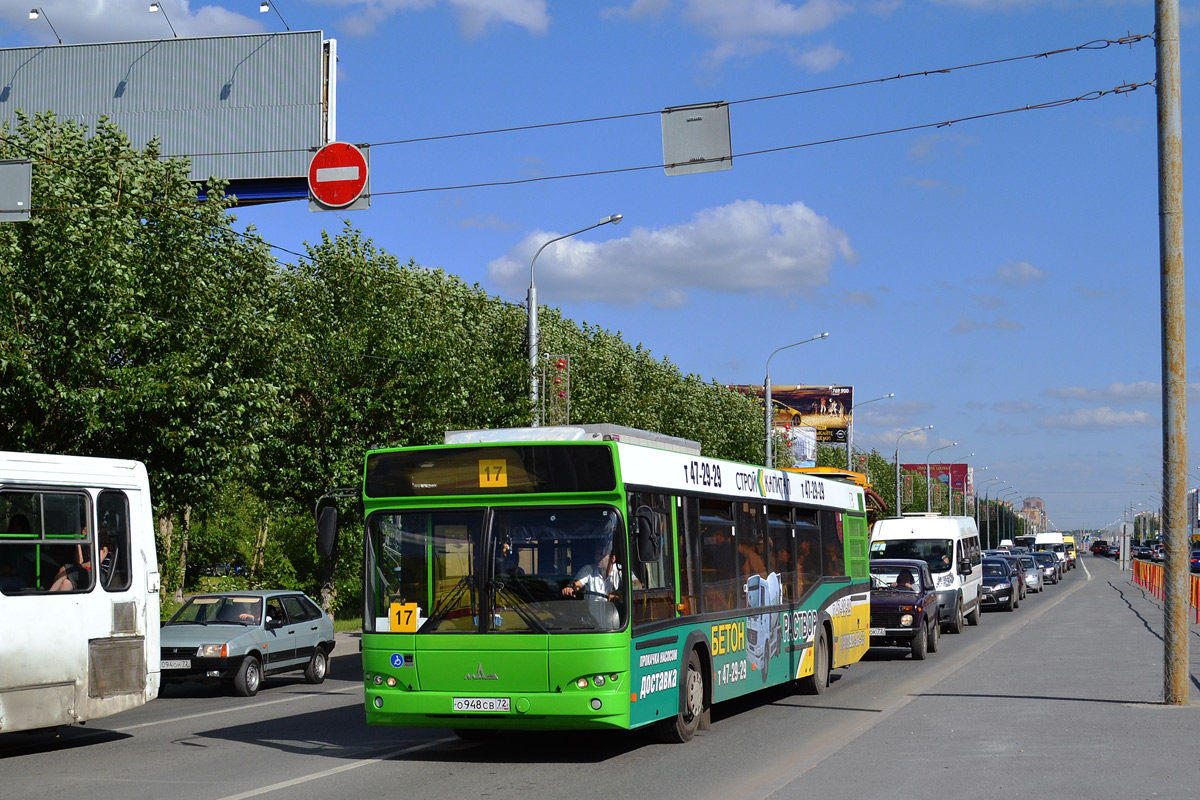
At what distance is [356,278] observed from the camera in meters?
32.8

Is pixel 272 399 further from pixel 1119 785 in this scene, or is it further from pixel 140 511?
pixel 1119 785

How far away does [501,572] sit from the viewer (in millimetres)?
11109

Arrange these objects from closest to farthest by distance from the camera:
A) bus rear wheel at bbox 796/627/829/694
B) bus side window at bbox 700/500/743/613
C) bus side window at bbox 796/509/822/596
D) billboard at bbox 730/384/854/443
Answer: bus side window at bbox 700/500/743/613 < bus side window at bbox 796/509/822/596 < bus rear wheel at bbox 796/627/829/694 < billboard at bbox 730/384/854/443

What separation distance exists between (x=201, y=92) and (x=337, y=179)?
105ft

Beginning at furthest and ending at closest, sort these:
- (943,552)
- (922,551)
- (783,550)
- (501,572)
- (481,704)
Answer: (922,551) < (943,552) < (783,550) < (501,572) < (481,704)

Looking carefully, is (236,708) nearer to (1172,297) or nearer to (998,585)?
(1172,297)

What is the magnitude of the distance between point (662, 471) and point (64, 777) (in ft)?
18.2

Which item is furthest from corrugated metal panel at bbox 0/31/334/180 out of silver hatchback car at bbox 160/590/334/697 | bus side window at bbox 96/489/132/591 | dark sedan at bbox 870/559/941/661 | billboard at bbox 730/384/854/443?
billboard at bbox 730/384/854/443

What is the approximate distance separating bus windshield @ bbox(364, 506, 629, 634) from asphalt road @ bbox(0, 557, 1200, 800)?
3.94 feet

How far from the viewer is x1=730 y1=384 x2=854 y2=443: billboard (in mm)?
107875

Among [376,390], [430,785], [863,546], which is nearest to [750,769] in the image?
[430,785]

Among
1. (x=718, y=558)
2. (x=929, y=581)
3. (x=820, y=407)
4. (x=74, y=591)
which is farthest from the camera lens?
(x=820, y=407)

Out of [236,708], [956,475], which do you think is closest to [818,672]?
[236,708]

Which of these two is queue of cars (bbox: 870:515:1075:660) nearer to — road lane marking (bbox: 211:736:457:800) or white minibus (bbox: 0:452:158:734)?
road lane marking (bbox: 211:736:457:800)
